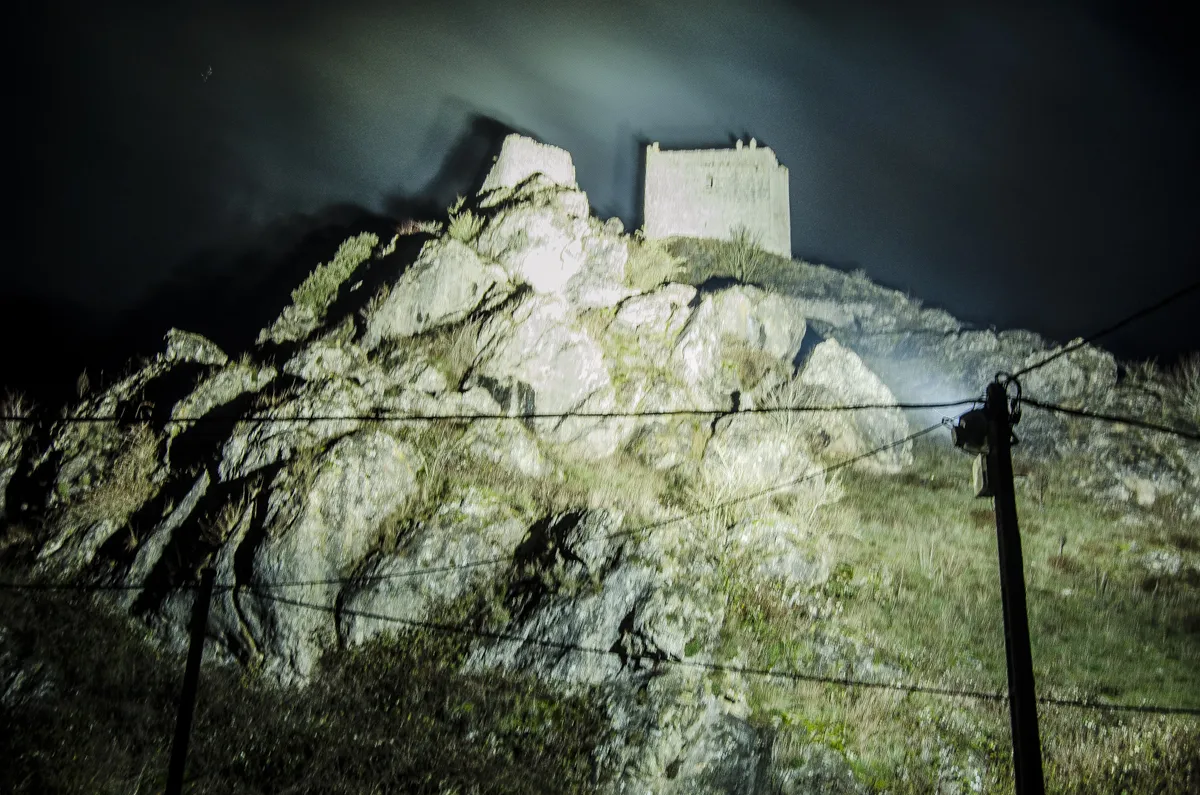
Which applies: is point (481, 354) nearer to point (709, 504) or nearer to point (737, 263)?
point (709, 504)

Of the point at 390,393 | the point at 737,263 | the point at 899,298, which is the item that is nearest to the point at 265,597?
the point at 390,393

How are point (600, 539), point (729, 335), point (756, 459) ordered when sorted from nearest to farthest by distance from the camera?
point (600, 539) → point (756, 459) → point (729, 335)

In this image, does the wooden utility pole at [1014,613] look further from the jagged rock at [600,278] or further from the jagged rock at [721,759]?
the jagged rock at [600,278]

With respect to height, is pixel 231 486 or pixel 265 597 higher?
pixel 231 486

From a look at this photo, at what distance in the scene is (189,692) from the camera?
8.70m

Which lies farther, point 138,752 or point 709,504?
point 709,504

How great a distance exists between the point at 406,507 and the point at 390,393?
432 centimetres

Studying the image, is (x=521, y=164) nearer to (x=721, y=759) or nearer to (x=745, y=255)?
(x=745, y=255)

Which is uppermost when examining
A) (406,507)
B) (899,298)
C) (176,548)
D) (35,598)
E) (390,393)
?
(899,298)

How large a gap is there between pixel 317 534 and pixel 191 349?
1086cm

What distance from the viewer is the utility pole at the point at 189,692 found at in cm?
841

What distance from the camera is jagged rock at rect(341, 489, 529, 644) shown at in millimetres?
13844

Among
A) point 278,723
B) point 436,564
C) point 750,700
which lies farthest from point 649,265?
point 278,723

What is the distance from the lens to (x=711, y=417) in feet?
77.0
